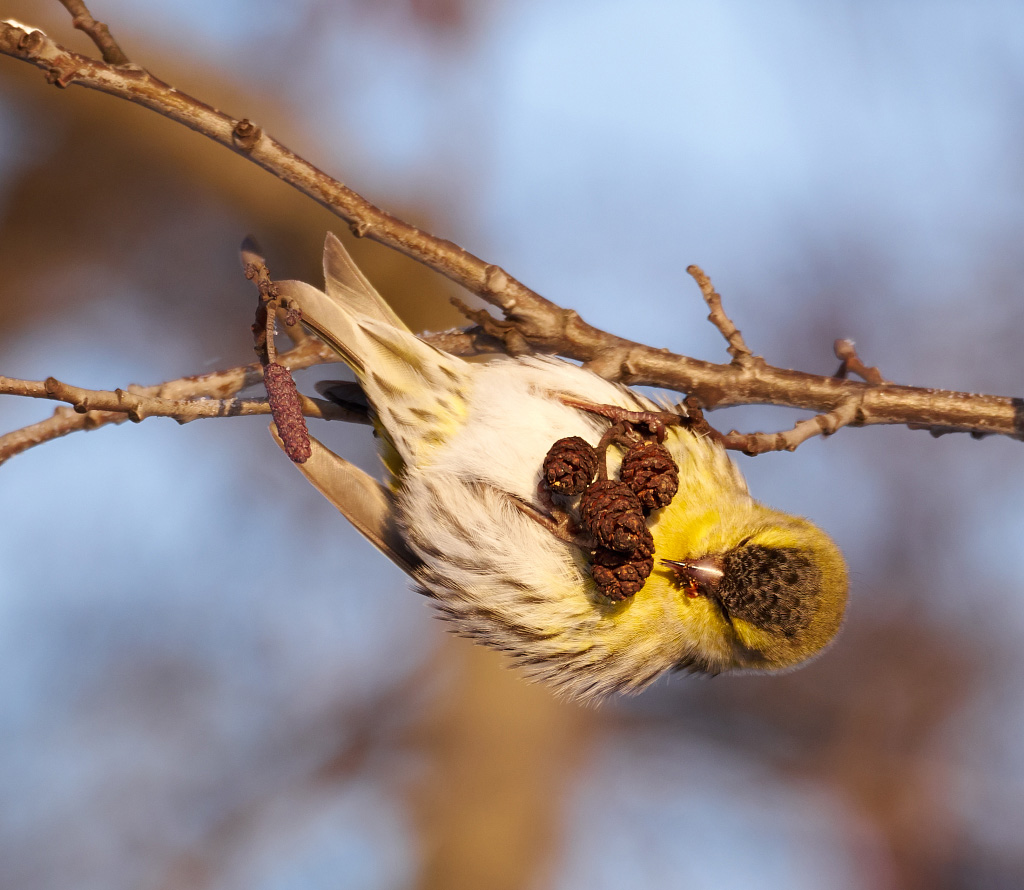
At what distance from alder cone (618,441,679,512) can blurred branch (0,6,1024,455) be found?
15 centimetres

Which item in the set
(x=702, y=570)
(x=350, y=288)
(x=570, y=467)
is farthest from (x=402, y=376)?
(x=702, y=570)

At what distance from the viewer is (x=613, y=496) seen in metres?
1.56

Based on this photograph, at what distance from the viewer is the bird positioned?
5.57 ft

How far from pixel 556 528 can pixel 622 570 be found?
18cm

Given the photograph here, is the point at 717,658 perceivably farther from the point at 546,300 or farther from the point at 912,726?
the point at 912,726

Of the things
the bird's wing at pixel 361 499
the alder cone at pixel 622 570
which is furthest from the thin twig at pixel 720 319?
the bird's wing at pixel 361 499

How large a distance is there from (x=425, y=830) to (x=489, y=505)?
271 cm

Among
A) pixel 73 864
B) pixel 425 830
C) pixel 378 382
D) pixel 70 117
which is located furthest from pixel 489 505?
pixel 73 864

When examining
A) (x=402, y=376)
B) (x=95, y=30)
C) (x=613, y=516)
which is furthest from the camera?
(x=402, y=376)

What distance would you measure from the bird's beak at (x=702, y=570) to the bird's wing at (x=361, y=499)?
2.02 feet

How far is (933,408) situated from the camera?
1859 millimetres

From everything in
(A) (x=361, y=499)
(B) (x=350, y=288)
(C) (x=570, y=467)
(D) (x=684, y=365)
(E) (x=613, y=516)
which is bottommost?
(E) (x=613, y=516)

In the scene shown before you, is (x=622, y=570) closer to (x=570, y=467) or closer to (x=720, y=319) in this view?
(x=570, y=467)

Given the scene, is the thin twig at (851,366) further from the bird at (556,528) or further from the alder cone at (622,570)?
the alder cone at (622,570)
